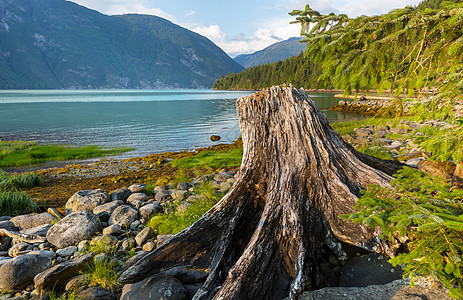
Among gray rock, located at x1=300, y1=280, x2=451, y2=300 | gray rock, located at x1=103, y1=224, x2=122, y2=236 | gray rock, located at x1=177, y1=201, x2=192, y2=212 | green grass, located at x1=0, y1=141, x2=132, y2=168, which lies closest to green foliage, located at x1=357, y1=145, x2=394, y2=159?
gray rock, located at x1=177, y1=201, x2=192, y2=212

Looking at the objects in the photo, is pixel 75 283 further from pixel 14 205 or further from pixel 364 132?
pixel 364 132

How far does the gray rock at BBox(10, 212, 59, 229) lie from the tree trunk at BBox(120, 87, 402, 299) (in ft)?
14.3

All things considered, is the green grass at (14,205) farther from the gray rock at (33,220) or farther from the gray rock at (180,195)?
the gray rock at (180,195)

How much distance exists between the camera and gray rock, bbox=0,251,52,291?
367 centimetres

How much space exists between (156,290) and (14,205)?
746 cm

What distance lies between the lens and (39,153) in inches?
663

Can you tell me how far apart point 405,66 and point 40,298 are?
6.66 metres

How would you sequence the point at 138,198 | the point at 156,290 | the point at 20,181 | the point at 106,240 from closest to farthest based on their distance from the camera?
the point at 156,290, the point at 106,240, the point at 138,198, the point at 20,181

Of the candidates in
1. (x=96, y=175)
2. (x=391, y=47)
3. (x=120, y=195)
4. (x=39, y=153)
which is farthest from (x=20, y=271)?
(x=39, y=153)

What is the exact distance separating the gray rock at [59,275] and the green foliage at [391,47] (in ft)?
16.9

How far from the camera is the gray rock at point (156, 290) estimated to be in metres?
3.05

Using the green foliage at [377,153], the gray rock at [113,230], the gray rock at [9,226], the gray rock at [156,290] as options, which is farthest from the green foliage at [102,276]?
the green foliage at [377,153]

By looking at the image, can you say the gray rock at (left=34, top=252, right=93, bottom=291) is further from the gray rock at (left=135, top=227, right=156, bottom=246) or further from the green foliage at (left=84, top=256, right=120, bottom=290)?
the gray rock at (left=135, top=227, right=156, bottom=246)

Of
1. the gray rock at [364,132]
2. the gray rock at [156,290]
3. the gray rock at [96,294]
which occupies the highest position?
the gray rock at [364,132]
